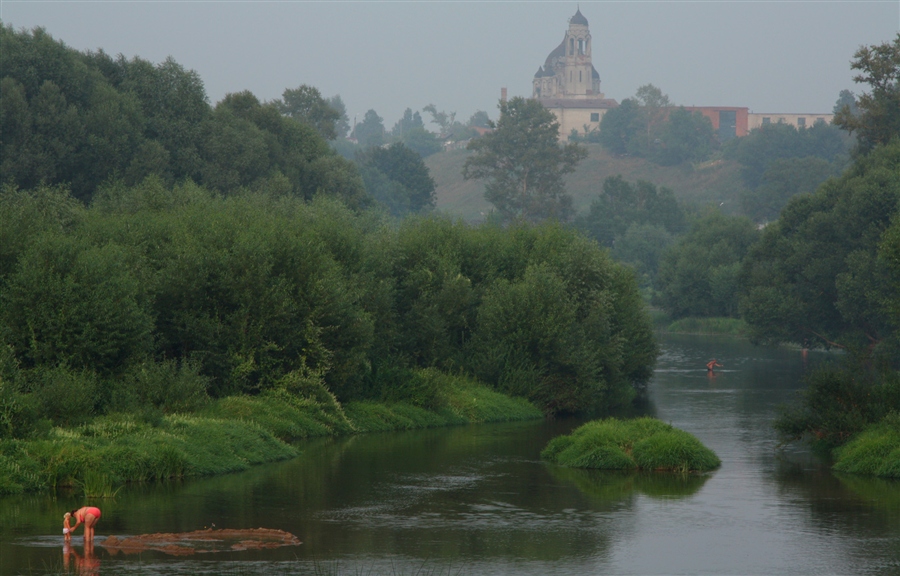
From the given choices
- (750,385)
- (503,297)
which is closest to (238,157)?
(503,297)

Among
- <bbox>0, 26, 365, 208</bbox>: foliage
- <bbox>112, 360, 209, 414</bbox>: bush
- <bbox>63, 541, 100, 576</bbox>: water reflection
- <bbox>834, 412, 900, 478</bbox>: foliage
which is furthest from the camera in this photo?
<bbox>0, 26, 365, 208</bbox>: foliage

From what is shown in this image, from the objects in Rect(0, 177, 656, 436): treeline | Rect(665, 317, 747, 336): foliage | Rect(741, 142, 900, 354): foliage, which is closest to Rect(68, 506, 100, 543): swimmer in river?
Rect(0, 177, 656, 436): treeline

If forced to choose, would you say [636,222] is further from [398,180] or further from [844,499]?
[844,499]

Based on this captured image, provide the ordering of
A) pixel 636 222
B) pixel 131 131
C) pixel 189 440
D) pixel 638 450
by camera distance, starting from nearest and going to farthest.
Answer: pixel 189 440 < pixel 638 450 < pixel 131 131 < pixel 636 222

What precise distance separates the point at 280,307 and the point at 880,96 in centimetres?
5238

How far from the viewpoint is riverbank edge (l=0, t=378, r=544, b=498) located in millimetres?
25922

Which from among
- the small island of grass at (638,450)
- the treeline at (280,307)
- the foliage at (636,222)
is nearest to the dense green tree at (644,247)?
the foliage at (636,222)

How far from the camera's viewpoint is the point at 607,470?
32.0 metres

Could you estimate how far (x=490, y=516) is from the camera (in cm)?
2484

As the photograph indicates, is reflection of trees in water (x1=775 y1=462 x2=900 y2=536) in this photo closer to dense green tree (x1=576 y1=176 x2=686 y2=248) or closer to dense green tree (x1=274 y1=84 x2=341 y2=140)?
dense green tree (x1=274 y1=84 x2=341 y2=140)

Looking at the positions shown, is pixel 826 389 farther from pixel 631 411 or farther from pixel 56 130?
pixel 56 130

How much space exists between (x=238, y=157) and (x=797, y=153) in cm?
12836

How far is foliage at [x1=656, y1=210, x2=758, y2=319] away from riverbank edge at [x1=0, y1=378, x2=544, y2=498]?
56354 millimetres

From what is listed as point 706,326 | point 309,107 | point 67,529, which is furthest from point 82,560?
point 309,107
